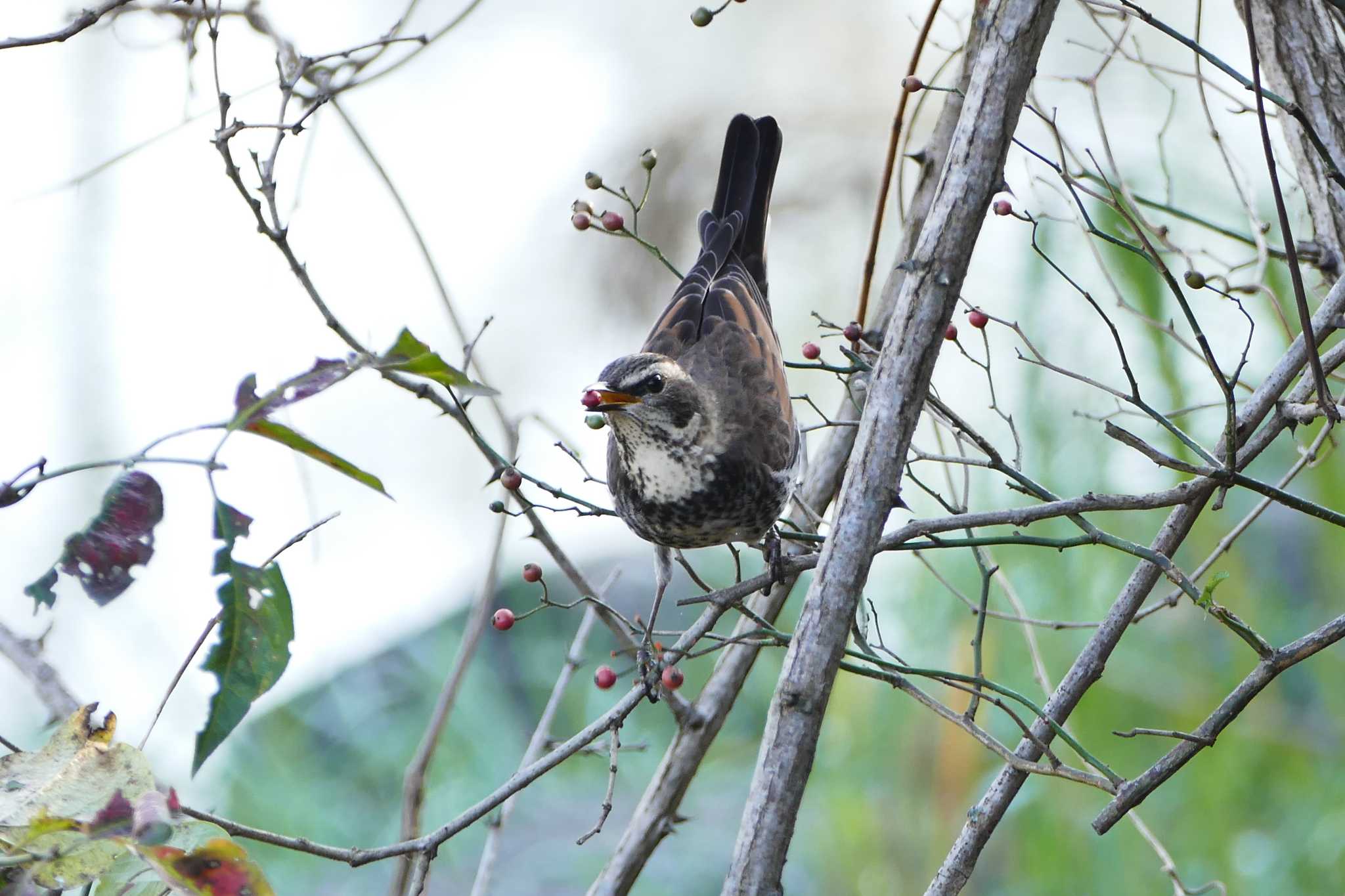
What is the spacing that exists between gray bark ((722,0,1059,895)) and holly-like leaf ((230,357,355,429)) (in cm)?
62

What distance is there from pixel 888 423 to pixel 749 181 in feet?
7.02

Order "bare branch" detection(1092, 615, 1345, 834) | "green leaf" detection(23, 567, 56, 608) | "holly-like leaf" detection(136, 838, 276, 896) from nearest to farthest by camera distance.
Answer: "holly-like leaf" detection(136, 838, 276, 896) → "green leaf" detection(23, 567, 56, 608) → "bare branch" detection(1092, 615, 1345, 834)

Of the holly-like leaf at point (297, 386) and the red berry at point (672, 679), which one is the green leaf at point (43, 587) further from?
the red berry at point (672, 679)

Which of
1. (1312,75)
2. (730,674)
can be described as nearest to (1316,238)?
(1312,75)

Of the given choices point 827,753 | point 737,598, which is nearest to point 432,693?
point 827,753

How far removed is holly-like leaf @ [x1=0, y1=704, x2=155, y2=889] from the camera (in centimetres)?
94

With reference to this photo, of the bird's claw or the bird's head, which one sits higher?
the bird's head

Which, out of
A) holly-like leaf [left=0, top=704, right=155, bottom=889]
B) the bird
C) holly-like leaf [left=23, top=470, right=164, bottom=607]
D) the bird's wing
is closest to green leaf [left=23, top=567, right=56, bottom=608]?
holly-like leaf [left=23, top=470, right=164, bottom=607]

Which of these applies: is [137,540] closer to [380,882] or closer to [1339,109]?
[1339,109]

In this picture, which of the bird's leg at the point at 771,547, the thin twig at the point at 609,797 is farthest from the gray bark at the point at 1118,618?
the bird's leg at the point at 771,547

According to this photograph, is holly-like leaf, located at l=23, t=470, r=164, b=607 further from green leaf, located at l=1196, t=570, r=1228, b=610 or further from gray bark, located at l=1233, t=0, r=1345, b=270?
gray bark, located at l=1233, t=0, r=1345, b=270

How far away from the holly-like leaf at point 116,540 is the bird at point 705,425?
1257mm

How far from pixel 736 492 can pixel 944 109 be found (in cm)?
93

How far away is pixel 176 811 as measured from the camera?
986 mm
